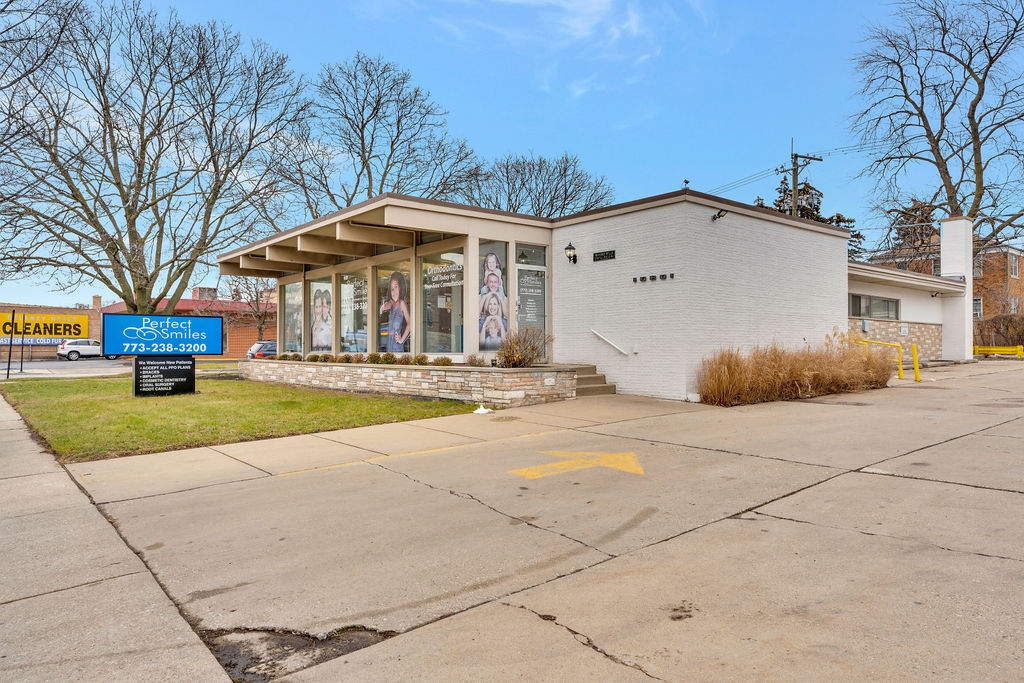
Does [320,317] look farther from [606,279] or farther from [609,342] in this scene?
[609,342]

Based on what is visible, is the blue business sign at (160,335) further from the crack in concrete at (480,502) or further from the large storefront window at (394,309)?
the crack in concrete at (480,502)

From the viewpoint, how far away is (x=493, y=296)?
46.3 feet

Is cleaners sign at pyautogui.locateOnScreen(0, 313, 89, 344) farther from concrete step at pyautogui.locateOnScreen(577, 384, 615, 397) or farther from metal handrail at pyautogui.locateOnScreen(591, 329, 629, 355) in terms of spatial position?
concrete step at pyautogui.locateOnScreen(577, 384, 615, 397)

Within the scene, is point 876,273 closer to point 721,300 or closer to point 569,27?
point 721,300

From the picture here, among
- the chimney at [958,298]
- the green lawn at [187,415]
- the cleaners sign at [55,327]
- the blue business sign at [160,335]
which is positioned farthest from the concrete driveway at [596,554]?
the cleaners sign at [55,327]

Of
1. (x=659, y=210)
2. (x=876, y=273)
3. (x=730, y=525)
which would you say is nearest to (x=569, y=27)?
(x=659, y=210)

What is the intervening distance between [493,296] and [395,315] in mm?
3512

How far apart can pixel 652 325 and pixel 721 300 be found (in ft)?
5.12

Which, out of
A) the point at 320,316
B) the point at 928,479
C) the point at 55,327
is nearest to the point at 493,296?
the point at 320,316

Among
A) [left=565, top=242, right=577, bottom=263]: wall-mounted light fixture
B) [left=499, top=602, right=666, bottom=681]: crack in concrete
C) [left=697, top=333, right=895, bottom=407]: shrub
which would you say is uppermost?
[left=565, top=242, right=577, bottom=263]: wall-mounted light fixture

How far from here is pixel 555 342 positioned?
14.9m

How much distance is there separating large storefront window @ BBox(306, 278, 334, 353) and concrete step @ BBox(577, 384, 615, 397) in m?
9.45

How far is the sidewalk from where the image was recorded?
2.66 m

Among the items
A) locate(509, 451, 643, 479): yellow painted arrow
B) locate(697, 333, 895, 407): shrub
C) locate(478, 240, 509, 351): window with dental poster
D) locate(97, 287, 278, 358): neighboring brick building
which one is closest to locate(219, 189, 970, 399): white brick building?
locate(478, 240, 509, 351): window with dental poster
